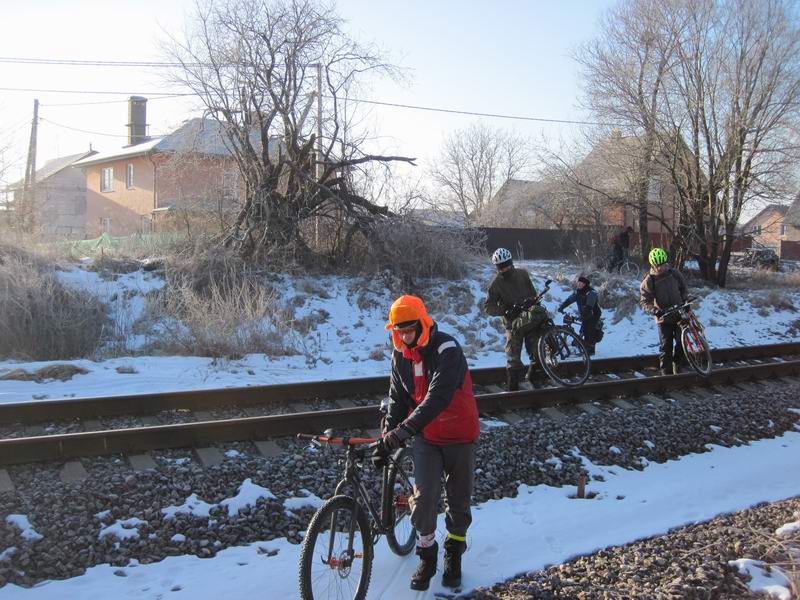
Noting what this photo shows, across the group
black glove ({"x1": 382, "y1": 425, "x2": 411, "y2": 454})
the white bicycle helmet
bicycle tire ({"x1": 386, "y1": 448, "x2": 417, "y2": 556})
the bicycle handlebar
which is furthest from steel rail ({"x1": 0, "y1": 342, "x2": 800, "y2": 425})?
black glove ({"x1": 382, "y1": 425, "x2": 411, "y2": 454})

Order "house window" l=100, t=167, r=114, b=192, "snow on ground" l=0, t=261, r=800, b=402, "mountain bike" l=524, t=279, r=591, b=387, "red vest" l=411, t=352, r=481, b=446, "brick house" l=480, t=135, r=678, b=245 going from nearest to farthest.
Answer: "red vest" l=411, t=352, r=481, b=446 < "mountain bike" l=524, t=279, r=591, b=387 < "snow on ground" l=0, t=261, r=800, b=402 < "brick house" l=480, t=135, r=678, b=245 < "house window" l=100, t=167, r=114, b=192

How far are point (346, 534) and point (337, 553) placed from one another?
114 millimetres

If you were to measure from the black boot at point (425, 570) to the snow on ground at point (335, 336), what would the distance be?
5552 millimetres

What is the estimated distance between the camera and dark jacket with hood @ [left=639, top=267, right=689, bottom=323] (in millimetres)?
10125

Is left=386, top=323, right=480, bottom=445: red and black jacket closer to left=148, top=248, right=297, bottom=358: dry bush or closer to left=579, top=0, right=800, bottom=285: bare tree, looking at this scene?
left=148, top=248, right=297, bottom=358: dry bush

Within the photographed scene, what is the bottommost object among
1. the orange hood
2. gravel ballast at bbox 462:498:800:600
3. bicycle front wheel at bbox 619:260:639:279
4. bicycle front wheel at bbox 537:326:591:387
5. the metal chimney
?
gravel ballast at bbox 462:498:800:600

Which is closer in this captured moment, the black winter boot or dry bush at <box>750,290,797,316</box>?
the black winter boot

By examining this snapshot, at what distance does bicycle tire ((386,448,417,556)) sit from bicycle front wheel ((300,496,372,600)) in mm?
401

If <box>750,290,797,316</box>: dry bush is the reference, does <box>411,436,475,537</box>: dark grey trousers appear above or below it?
below

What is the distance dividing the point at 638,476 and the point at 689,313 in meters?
4.49

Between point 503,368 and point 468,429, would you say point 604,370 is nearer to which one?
point 503,368

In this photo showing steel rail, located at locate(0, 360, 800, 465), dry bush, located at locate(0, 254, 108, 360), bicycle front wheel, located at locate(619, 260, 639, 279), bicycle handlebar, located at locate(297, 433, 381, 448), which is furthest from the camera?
bicycle front wheel, located at locate(619, 260, 639, 279)

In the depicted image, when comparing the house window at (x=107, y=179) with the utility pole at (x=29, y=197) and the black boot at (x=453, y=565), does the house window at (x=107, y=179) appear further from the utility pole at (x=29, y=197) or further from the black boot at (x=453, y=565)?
the black boot at (x=453, y=565)

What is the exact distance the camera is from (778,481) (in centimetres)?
664
